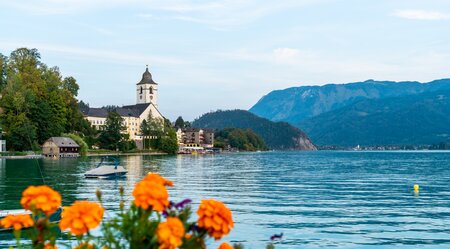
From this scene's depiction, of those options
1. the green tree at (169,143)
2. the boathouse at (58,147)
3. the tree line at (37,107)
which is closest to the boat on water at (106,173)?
the tree line at (37,107)

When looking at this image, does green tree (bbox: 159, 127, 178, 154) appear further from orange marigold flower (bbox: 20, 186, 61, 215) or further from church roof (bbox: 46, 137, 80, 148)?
orange marigold flower (bbox: 20, 186, 61, 215)

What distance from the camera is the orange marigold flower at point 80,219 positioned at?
4.28m

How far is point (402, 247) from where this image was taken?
2219 cm

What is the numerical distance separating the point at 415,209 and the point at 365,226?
28.3 feet

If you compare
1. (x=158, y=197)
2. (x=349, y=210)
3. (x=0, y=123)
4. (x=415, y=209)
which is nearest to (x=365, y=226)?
(x=349, y=210)

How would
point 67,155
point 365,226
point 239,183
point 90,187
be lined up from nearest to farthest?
point 365,226
point 90,187
point 239,183
point 67,155

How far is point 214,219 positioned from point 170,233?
0.45 metres

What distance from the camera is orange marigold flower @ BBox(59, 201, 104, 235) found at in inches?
169

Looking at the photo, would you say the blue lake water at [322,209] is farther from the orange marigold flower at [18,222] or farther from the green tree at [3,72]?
the green tree at [3,72]

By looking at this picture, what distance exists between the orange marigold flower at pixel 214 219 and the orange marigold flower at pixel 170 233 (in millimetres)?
280

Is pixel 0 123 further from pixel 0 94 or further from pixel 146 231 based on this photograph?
pixel 146 231

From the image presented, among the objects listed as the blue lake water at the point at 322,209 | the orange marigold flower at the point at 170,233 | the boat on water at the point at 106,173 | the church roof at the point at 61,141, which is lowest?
the blue lake water at the point at 322,209

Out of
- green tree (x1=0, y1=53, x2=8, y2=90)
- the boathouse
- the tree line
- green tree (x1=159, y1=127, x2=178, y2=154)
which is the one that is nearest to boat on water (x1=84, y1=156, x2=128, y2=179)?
the tree line

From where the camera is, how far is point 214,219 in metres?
4.40
